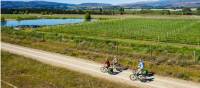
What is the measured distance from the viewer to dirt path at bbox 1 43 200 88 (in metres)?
26.1

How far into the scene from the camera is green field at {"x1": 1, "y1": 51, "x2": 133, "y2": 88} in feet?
92.4

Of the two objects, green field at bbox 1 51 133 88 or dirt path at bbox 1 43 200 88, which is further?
green field at bbox 1 51 133 88

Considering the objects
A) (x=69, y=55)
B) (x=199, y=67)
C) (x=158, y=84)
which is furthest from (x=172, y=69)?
(x=69, y=55)

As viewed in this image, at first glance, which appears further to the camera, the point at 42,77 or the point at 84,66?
the point at 84,66

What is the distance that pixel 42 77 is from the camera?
103 ft

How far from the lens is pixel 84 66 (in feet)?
112

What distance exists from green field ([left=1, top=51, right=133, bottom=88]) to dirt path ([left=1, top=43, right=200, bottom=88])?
0.96 meters

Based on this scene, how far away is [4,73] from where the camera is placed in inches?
1351

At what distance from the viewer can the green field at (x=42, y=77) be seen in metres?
28.2

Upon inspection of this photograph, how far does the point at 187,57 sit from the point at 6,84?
1774 cm

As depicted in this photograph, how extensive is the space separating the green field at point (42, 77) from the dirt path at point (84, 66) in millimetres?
960

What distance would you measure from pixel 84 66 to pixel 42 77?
180 inches

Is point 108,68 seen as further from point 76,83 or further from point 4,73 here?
point 4,73

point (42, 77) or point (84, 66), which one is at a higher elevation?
point (84, 66)
